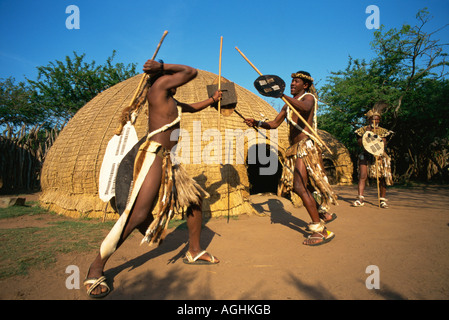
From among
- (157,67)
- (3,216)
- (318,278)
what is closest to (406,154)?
(318,278)

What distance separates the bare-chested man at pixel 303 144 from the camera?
3.12 meters

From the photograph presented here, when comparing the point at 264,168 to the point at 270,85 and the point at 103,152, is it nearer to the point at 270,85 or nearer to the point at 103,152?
the point at 103,152

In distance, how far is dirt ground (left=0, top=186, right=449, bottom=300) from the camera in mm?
1905

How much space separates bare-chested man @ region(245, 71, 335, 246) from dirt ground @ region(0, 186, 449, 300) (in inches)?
8.6

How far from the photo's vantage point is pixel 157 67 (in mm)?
2348

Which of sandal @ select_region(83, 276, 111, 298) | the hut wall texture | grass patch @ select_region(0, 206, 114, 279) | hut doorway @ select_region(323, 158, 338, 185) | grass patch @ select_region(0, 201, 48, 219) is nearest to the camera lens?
sandal @ select_region(83, 276, 111, 298)

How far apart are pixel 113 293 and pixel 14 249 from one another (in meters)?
2.03

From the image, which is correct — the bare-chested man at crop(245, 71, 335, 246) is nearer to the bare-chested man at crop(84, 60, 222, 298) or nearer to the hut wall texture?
the bare-chested man at crop(84, 60, 222, 298)

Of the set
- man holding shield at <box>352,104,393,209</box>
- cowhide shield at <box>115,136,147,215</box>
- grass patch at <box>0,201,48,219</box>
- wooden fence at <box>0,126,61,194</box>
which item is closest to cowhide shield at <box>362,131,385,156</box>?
man holding shield at <box>352,104,393,209</box>

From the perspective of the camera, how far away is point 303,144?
3.31 m

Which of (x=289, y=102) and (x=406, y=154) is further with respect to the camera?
(x=406, y=154)

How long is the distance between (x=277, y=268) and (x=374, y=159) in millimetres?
5306
